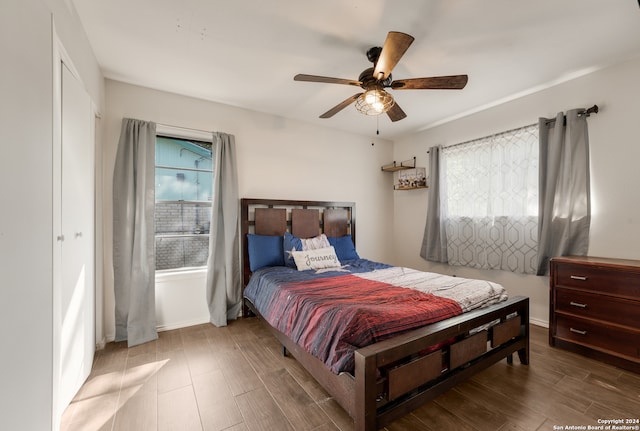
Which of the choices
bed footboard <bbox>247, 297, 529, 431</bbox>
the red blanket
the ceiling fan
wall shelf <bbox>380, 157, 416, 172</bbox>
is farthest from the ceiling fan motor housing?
wall shelf <bbox>380, 157, 416, 172</bbox>

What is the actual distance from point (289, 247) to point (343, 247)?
2.77ft

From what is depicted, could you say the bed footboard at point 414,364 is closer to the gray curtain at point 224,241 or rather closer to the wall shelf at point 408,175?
the gray curtain at point 224,241

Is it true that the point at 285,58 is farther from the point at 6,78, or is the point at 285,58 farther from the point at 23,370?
the point at 23,370

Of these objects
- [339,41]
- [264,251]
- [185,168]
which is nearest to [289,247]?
[264,251]

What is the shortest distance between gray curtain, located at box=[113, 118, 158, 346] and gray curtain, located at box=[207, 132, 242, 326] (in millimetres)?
592

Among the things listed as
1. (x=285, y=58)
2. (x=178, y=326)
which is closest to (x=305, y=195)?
(x=285, y=58)

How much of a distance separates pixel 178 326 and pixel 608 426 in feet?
11.8

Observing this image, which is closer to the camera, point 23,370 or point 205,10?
point 23,370

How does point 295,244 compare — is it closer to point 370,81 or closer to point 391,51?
point 370,81

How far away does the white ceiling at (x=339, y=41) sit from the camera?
1.80 metres

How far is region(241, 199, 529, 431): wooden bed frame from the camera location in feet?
4.40

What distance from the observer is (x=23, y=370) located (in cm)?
103

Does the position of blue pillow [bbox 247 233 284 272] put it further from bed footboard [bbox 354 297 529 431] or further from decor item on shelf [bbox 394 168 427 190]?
decor item on shelf [bbox 394 168 427 190]

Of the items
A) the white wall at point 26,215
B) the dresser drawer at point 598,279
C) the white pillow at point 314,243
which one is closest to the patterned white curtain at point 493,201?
the dresser drawer at point 598,279
